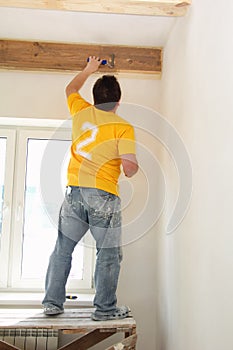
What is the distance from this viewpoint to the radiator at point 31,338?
2.42 m

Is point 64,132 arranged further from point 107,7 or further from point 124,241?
point 107,7

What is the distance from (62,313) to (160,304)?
2.11 ft

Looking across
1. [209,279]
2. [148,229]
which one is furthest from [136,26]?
[209,279]

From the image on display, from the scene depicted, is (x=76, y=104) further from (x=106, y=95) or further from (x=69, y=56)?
(x=69, y=56)

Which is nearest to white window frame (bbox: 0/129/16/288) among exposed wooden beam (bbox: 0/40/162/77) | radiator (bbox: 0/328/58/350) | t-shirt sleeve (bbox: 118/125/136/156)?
radiator (bbox: 0/328/58/350)

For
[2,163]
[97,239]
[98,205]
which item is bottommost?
[97,239]

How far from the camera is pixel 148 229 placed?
8.67 feet

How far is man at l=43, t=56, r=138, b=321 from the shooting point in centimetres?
202

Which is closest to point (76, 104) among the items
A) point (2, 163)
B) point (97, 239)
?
point (97, 239)

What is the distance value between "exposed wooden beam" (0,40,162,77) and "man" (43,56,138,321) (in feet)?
2.04

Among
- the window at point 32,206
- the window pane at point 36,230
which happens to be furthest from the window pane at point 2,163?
the window pane at point 36,230

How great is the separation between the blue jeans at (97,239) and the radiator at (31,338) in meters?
0.47

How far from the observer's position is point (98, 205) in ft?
6.61

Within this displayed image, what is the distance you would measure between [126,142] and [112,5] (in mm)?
656
